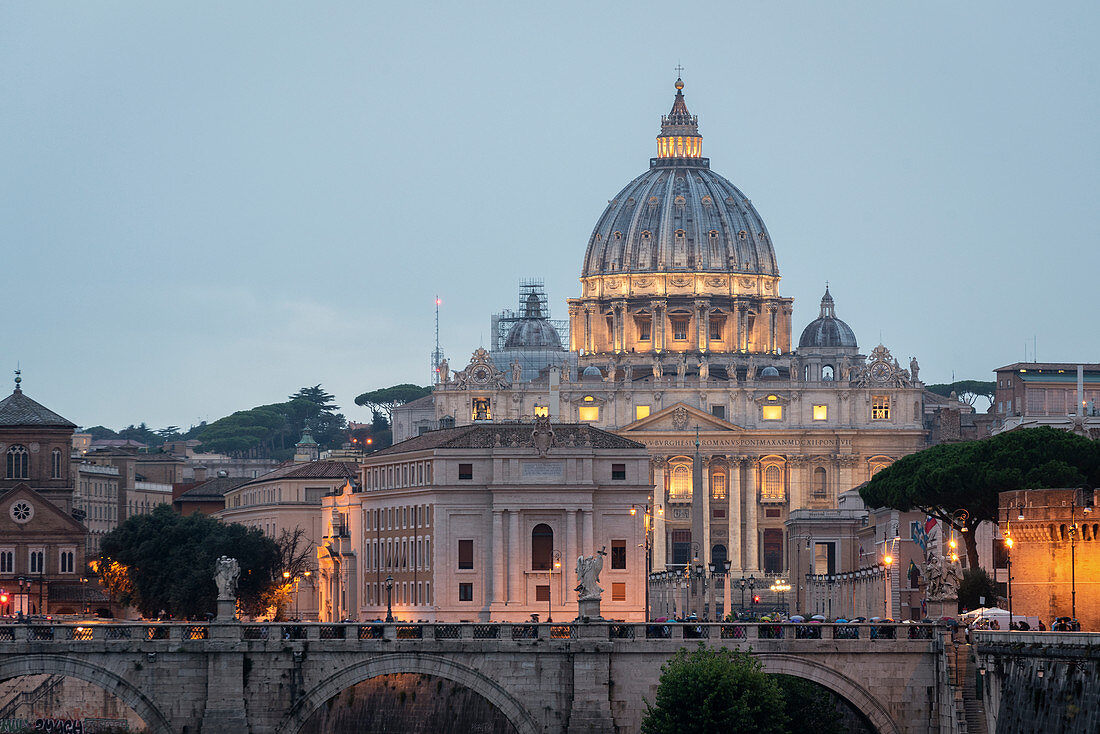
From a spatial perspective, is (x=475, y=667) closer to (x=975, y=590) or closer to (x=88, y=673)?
(x=88, y=673)

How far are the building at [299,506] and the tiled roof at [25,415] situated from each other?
36.6 feet

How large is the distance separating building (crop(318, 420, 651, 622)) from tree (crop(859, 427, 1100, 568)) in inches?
481

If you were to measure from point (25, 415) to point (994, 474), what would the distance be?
5946 centimetres

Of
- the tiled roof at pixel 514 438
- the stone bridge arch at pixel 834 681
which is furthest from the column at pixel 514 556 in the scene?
the stone bridge arch at pixel 834 681

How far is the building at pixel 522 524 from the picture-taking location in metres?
111

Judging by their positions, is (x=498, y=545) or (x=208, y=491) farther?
(x=208, y=491)

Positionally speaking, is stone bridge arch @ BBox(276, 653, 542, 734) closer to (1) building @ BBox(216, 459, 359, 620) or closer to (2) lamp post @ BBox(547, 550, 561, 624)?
(2) lamp post @ BBox(547, 550, 561, 624)

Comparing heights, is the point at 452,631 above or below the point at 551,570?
below

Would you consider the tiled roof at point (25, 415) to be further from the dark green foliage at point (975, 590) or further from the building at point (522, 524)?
the dark green foliage at point (975, 590)

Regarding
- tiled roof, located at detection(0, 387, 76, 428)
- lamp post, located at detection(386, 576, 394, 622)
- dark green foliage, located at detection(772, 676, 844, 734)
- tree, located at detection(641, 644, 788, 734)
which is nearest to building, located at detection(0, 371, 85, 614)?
tiled roof, located at detection(0, 387, 76, 428)

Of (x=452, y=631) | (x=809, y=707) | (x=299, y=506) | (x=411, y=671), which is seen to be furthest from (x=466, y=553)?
(x=411, y=671)

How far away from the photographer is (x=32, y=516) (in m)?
137

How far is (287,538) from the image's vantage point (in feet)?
454

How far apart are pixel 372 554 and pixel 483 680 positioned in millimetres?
49473
